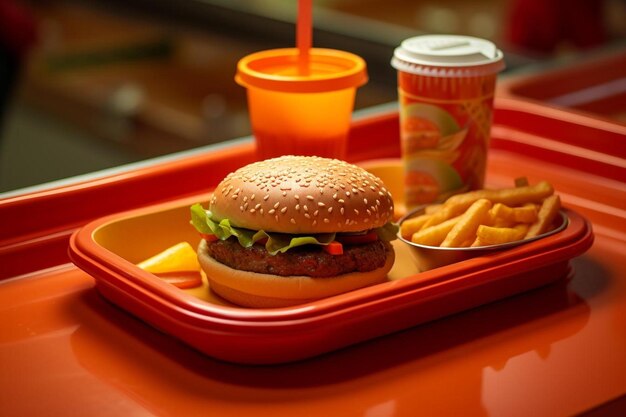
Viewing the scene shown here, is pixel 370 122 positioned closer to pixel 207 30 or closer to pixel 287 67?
pixel 287 67

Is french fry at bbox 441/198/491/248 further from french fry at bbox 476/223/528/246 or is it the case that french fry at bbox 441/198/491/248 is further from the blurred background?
the blurred background

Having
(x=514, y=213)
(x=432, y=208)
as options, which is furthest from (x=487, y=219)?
(x=432, y=208)

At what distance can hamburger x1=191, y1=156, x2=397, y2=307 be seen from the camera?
1.42 meters

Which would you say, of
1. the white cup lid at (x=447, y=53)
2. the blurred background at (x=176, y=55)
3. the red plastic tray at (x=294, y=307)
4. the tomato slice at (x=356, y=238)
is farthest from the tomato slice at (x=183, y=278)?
the blurred background at (x=176, y=55)

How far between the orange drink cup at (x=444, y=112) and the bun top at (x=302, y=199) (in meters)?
0.30

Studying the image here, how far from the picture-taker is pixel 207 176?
1982 mm

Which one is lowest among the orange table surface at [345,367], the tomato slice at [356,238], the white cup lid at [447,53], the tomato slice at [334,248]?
the orange table surface at [345,367]

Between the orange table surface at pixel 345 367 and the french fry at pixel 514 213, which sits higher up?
the french fry at pixel 514 213

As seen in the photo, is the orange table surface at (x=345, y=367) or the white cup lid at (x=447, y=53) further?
the white cup lid at (x=447, y=53)

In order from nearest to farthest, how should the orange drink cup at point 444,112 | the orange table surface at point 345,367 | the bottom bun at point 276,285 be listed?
the orange table surface at point 345,367 → the bottom bun at point 276,285 → the orange drink cup at point 444,112

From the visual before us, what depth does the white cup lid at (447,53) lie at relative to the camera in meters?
1.80

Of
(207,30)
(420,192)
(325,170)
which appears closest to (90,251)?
(325,170)

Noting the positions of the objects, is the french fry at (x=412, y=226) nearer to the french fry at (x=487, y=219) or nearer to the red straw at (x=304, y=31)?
the french fry at (x=487, y=219)

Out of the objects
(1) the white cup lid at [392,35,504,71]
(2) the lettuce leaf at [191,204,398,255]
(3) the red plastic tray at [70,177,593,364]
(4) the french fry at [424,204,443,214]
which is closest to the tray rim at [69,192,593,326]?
(3) the red plastic tray at [70,177,593,364]
